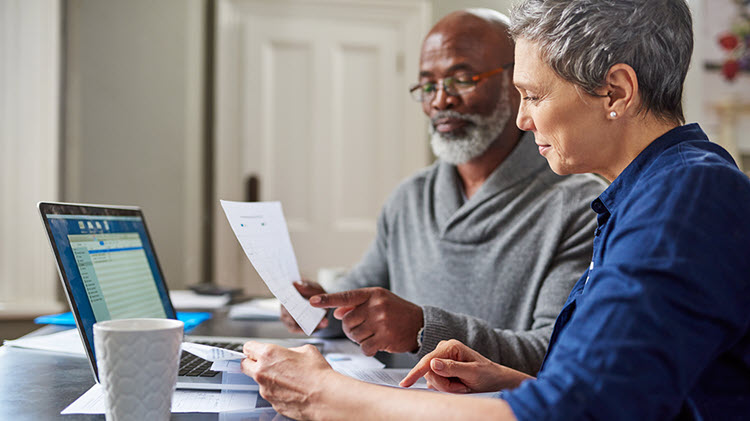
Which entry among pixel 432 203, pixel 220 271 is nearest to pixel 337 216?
pixel 220 271

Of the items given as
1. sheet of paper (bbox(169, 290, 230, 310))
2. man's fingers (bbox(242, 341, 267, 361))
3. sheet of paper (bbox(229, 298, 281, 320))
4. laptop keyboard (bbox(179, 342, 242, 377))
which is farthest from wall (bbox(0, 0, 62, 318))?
man's fingers (bbox(242, 341, 267, 361))

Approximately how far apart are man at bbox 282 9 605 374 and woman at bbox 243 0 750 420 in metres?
0.42

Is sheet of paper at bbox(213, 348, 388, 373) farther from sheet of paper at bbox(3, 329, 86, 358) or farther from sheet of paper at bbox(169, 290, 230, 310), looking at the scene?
sheet of paper at bbox(169, 290, 230, 310)

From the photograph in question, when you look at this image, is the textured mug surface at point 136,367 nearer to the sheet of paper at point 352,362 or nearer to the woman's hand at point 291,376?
the woman's hand at point 291,376

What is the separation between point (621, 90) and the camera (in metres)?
0.71

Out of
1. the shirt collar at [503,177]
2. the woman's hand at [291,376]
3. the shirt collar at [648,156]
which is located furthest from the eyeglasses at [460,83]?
the woman's hand at [291,376]

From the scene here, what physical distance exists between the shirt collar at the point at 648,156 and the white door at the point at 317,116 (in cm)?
261

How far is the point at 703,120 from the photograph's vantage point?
3348 mm

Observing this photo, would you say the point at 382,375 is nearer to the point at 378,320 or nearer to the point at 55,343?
the point at 378,320

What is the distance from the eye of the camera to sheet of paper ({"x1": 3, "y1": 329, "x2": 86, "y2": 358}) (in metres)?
1.08

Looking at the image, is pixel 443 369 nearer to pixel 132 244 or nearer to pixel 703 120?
pixel 132 244

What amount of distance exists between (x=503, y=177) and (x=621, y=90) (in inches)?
28.9

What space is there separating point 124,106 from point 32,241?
29.4 inches

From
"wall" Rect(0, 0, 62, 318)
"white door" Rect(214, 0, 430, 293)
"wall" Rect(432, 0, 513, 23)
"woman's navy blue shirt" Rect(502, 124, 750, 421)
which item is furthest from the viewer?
"wall" Rect(432, 0, 513, 23)
